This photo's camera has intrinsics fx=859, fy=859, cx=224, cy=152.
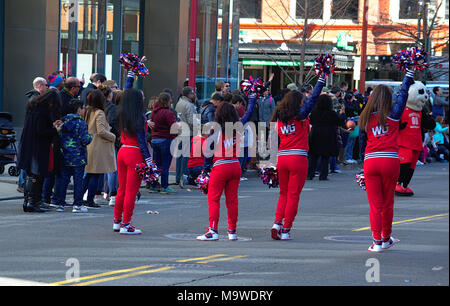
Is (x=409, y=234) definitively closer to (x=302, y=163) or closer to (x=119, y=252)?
(x=302, y=163)

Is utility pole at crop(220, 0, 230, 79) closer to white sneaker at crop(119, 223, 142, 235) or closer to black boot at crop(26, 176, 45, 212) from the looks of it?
black boot at crop(26, 176, 45, 212)

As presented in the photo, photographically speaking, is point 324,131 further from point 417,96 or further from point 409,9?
point 409,9

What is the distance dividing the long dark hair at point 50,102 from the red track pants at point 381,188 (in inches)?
208

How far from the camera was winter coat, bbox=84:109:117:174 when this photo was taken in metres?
13.3

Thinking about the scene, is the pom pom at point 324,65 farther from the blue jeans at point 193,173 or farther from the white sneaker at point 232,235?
the blue jeans at point 193,173

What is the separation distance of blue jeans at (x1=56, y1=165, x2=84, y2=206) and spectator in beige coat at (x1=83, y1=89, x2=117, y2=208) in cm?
29

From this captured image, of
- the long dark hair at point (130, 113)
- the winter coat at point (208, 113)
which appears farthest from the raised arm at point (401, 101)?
the winter coat at point (208, 113)

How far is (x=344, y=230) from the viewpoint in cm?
1159

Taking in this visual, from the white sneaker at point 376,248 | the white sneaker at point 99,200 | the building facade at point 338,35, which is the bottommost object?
the white sneaker at point 99,200

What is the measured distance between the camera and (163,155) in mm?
16016

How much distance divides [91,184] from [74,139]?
95cm

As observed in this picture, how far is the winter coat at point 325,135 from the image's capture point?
19578 millimetres

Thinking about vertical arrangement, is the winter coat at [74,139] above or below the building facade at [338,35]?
below

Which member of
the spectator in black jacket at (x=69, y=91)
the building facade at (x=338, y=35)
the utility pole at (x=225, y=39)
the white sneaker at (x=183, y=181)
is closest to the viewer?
the spectator in black jacket at (x=69, y=91)
